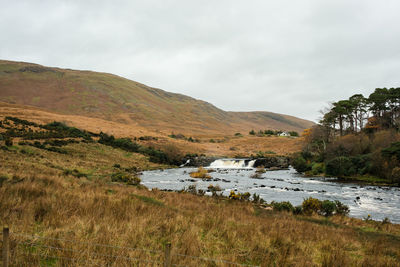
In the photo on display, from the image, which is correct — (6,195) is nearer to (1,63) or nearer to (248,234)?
(248,234)

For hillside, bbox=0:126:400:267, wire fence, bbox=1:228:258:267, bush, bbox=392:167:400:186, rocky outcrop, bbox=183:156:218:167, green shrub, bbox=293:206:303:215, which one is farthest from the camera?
rocky outcrop, bbox=183:156:218:167

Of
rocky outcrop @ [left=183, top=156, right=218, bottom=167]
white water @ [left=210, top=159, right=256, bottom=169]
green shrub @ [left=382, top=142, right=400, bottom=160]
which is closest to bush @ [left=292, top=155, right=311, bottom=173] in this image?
white water @ [left=210, top=159, right=256, bottom=169]

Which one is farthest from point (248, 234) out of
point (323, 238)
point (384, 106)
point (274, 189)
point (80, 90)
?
point (80, 90)

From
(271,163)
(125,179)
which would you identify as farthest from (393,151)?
(125,179)

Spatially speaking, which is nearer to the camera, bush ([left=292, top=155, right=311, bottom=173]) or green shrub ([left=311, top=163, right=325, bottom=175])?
green shrub ([left=311, top=163, right=325, bottom=175])

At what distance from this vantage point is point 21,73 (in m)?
147

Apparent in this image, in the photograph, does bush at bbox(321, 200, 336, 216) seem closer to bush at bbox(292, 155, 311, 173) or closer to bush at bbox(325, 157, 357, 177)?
bush at bbox(325, 157, 357, 177)

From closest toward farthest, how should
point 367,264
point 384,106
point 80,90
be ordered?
point 367,264 → point 384,106 → point 80,90

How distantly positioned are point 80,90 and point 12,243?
6054 inches

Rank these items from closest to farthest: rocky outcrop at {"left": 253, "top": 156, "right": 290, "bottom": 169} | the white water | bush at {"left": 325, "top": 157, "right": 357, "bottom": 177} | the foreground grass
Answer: the foreground grass
bush at {"left": 325, "top": 157, "right": 357, "bottom": 177}
rocky outcrop at {"left": 253, "top": 156, "right": 290, "bottom": 169}
the white water

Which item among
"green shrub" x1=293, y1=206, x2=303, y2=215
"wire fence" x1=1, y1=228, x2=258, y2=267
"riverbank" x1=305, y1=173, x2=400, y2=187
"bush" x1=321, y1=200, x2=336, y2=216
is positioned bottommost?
"green shrub" x1=293, y1=206, x2=303, y2=215

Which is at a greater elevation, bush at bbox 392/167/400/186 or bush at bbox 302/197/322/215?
bush at bbox 392/167/400/186

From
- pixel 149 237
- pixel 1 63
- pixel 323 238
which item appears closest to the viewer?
pixel 149 237

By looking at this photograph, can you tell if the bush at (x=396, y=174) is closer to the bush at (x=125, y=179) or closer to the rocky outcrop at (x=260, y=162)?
the rocky outcrop at (x=260, y=162)
